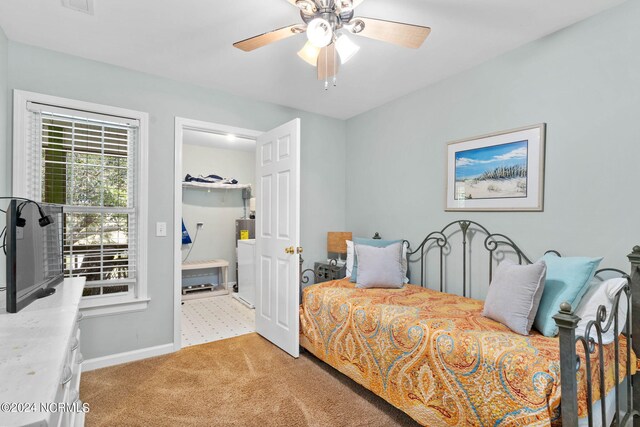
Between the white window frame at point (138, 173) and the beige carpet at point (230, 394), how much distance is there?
505mm

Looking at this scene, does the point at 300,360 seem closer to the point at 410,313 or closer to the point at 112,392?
the point at 410,313

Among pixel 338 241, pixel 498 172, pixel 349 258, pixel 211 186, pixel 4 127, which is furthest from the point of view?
pixel 211 186

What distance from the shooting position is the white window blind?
2.40m

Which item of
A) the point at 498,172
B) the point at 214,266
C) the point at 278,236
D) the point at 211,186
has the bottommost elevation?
the point at 214,266

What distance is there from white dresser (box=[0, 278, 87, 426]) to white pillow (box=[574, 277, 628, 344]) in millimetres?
2101

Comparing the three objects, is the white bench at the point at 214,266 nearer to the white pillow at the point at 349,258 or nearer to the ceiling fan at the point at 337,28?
the white pillow at the point at 349,258

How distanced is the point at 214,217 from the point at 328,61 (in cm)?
414

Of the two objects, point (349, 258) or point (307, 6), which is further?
point (349, 258)

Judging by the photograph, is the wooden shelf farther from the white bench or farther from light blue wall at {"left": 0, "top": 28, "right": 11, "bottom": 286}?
light blue wall at {"left": 0, "top": 28, "right": 11, "bottom": 286}

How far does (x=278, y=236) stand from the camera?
297cm

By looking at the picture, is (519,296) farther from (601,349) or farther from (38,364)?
(38,364)

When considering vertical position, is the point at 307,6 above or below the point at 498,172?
above

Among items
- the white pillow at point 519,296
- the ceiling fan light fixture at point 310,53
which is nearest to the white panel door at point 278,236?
the ceiling fan light fixture at point 310,53

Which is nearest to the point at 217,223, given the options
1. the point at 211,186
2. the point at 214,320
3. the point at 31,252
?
the point at 211,186
